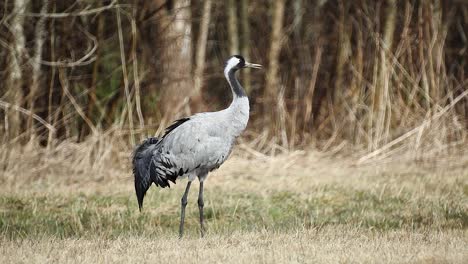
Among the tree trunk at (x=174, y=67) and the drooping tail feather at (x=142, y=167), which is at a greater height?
the tree trunk at (x=174, y=67)

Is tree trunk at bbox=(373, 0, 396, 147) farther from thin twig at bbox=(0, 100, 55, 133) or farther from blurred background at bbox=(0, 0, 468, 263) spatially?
thin twig at bbox=(0, 100, 55, 133)

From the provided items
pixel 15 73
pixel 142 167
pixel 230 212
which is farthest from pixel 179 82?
pixel 142 167

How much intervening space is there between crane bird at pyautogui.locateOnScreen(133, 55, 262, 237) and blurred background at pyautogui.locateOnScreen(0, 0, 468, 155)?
285 cm

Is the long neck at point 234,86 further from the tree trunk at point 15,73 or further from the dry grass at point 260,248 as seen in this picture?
the tree trunk at point 15,73

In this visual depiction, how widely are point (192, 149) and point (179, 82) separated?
4.24m

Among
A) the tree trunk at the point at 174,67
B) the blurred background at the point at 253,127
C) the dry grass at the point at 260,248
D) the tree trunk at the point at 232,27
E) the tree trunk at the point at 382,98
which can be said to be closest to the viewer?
the dry grass at the point at 260,248

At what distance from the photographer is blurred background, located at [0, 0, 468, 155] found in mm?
9900

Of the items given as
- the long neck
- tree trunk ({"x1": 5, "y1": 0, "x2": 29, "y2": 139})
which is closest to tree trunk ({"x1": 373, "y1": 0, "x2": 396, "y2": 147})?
the long neck

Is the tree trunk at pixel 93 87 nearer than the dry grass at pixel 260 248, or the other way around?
the dry grass at pixel 260 248

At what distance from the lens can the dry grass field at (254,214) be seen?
5449 millimetres

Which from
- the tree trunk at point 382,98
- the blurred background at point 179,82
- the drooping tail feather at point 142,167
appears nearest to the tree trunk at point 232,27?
the blurred background at point 179,82

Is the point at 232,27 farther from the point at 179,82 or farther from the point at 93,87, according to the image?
the point at 93,87

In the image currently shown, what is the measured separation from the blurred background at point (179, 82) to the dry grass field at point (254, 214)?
507 mm

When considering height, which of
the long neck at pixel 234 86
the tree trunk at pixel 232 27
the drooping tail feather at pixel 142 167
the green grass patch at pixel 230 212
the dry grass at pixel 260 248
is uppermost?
the tree trunk at pixel 232 27
